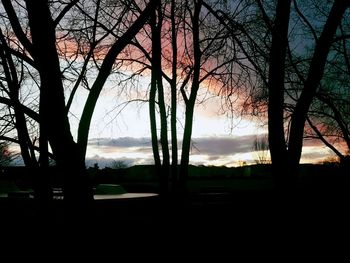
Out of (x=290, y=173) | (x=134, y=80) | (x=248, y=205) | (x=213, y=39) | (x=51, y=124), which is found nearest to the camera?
(x=51, y=124)

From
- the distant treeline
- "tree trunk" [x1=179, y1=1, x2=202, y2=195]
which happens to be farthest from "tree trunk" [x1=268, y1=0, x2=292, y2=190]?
"tree trunk" [x1=179, y1=1, x2=202, y2=195]

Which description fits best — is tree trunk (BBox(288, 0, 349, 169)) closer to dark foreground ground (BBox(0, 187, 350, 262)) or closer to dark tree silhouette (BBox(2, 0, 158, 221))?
dark foreground ground (BBox(0, 187, 350, 262))

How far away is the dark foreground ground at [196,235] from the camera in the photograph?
595cm

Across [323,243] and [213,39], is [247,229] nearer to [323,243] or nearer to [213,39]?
[323,243]

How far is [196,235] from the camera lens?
724cm

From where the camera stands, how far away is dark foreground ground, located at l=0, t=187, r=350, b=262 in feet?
19.5

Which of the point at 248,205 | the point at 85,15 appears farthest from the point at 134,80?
the point at 248,205

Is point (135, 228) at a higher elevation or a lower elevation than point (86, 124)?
lower

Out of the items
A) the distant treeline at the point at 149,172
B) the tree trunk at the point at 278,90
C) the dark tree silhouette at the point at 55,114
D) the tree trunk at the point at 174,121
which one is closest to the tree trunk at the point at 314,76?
the tree trunk at the point at 278,90

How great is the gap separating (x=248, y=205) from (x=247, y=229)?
86 cm

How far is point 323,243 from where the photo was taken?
6828 millimetres

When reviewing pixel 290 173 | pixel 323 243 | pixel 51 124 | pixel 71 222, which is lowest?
pixel 323 243

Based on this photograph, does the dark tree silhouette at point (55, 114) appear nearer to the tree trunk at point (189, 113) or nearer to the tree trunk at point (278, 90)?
the tree trunk at point (278, 90)

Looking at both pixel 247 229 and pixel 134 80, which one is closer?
pixel 247 229
